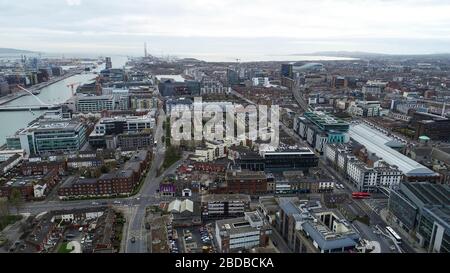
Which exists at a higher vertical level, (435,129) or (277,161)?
(435,129)

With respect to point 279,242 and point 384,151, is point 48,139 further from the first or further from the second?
point 384,151

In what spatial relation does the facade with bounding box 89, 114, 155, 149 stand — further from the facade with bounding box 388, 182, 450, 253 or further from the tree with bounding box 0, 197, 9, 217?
the facade with bounding box 388, 182, 450, 253

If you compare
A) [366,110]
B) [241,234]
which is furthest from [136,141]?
[366,110]

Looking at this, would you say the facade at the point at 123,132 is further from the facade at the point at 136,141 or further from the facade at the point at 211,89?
the facade at the point at 211,89

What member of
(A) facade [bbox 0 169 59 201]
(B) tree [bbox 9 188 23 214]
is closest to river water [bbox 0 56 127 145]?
(A) facade [bbox 0 169 59 201]

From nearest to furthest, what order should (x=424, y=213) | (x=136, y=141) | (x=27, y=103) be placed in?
1. (x=424, y=213)
2. (x=136, y=141)
3. (x=27, y=103)
